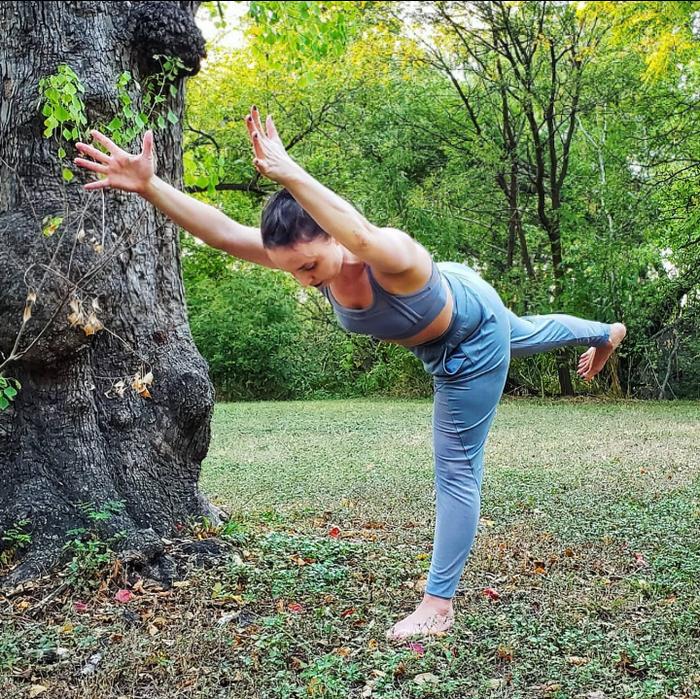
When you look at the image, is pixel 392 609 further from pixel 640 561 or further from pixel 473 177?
pixel 473 177

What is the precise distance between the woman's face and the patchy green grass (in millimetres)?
1279

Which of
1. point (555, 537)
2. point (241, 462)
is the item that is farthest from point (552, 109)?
point (555, 537)

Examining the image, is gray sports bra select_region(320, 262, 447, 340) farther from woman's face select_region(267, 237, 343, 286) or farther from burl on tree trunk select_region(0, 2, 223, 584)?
burl on tree trunk select_region(0, 2, 223, 584)

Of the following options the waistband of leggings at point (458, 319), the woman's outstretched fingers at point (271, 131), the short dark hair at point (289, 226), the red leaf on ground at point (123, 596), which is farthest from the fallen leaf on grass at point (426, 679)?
the woman's outstretched fingers at point (271, 131)

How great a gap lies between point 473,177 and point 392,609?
12.3 m

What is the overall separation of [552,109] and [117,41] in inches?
430

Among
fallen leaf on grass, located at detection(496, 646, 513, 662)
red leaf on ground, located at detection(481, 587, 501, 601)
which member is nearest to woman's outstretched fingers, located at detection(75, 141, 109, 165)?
fallen leaf on grass, located at detection(496, 646, 513, 662)

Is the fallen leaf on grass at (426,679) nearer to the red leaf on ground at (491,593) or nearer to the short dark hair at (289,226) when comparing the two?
the red leaf on ground at (491,593)

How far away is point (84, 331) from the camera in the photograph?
344 centimetres

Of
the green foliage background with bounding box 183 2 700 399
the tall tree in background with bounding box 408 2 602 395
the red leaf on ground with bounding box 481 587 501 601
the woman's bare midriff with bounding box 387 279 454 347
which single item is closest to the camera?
the woman's bare midriff with bounding box 387 279 454 347

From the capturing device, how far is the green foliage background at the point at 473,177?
13.0m

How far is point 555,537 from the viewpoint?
4422 millimetres

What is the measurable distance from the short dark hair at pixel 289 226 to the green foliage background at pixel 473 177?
8.96 metres

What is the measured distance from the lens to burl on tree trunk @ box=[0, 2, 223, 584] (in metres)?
3.49
